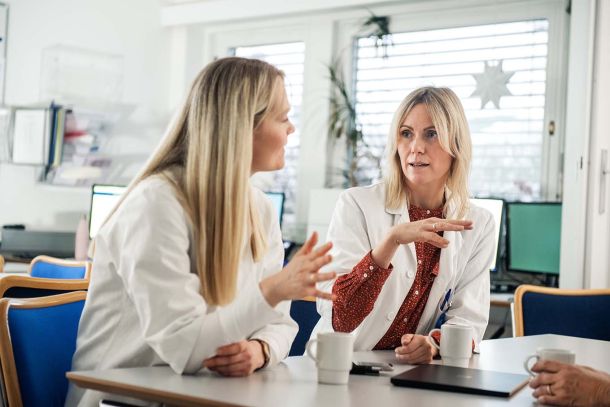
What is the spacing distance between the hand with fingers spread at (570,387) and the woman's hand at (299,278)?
0.45 metres

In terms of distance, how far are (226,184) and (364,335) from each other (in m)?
0.87

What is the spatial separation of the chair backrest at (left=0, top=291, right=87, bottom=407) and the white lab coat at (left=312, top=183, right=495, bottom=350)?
0.80 m

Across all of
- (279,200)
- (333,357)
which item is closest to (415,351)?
(333,357)

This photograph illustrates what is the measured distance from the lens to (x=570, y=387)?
1.48 metres

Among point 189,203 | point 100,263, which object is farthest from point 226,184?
point 100,263

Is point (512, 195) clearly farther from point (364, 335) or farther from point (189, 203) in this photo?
point (189, 203)

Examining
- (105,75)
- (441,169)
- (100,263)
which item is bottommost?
(100,263)

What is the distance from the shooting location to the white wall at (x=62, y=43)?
5.54 meters

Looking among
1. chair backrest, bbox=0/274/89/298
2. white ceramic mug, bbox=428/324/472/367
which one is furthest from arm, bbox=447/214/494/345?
chair backrest, bbox=0/274/89/298

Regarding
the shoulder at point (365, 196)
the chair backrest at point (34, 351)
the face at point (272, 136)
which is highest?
the face at point (272, 136)

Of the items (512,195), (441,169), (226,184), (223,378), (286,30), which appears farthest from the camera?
(286,30)

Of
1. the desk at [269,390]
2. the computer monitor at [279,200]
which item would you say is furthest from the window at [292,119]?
the desk at [269,390]

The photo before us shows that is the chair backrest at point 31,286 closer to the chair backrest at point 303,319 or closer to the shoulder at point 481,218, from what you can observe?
the chair backrest at point 303,319

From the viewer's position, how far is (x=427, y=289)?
2422 millimetres
